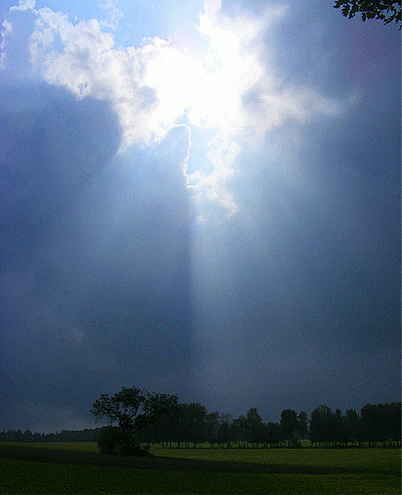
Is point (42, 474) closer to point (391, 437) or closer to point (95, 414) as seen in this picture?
point (95, 414)

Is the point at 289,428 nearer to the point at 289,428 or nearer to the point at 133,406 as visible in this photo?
the point at 289,428

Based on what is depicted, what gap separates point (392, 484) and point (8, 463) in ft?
105

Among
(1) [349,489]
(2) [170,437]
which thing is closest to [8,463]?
(1) [349,489]

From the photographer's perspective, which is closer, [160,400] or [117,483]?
[117,483]

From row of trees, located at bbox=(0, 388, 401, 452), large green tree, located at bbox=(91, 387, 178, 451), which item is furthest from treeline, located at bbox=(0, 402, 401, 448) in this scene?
large green tree, located at bbox=(91, 387, 178, 451)

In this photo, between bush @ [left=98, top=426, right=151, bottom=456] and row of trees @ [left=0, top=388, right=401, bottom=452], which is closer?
bush @ [left=98, top=426, right=151, bottom=456]

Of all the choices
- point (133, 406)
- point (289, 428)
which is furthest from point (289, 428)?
point (133, 406)

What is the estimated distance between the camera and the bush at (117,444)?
5756 centimetres

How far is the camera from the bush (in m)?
57.6

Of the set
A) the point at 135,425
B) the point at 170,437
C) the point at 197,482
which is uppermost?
the point at 197,482

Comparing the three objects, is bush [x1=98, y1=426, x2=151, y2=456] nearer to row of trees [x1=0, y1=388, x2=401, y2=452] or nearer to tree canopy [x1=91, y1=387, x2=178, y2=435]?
tree canopy [x1=91, y1=387, x2=178, y2=435]

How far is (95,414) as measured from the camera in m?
66.6

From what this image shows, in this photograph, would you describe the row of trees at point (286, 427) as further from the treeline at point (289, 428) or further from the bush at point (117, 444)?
the bush at point (117, 444)

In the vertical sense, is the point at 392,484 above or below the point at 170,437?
above
